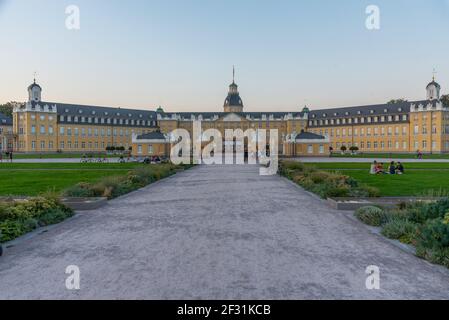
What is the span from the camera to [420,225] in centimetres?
870

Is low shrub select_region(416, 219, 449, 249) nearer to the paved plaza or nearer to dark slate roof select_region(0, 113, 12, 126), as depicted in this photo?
the paved plaza

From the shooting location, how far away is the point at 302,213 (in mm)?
11859

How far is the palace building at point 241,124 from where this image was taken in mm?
88875

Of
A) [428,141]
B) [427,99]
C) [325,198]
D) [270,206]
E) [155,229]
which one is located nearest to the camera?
[155,229]

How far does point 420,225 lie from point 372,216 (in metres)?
1.65

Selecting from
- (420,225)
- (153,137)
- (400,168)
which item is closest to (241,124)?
(153,137)

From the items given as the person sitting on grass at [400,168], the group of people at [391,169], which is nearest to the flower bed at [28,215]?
the group of people at [391,169]

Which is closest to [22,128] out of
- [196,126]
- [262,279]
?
[196,126]

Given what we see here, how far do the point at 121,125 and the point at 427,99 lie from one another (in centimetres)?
8937

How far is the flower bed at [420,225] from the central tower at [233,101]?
11440 centimetres

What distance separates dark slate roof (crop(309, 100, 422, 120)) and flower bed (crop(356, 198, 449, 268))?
95.1m

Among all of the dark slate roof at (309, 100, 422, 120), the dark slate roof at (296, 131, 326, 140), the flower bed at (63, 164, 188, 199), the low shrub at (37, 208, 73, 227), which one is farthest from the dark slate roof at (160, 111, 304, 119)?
the low shrub at (37, 208, 73, 227)
